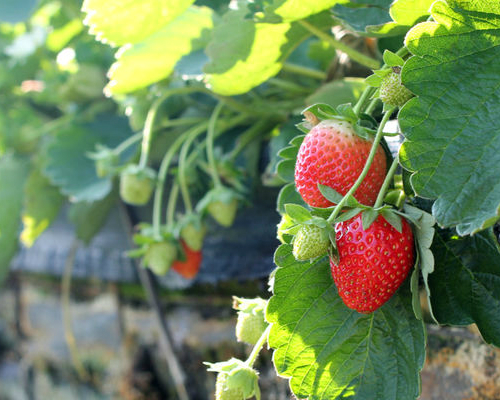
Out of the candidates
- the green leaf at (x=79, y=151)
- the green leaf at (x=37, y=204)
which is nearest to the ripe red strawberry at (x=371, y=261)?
the green leaf at (x=79, y=151)

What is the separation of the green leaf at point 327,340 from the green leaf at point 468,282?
0.10 ft

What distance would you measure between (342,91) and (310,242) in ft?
0.98

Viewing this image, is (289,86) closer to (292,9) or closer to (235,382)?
(292,9)

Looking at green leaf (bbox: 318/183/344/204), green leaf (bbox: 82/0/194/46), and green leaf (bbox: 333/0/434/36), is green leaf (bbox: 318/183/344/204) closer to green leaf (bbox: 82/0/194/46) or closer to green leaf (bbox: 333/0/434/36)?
green leaf (bbox: 333/0/434/36)

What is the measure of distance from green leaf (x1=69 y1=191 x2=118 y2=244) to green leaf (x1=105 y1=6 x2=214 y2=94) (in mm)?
433

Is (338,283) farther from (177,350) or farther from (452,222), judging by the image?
(177,350)

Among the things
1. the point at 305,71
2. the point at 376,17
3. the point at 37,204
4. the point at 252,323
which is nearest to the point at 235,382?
the point at 252,323

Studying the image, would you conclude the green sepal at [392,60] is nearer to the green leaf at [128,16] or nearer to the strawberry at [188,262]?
the green leaf at [128,16]

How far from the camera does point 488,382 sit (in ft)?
2.13

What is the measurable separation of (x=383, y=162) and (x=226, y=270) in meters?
0.55

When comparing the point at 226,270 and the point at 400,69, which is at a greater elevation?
the point at 400,69

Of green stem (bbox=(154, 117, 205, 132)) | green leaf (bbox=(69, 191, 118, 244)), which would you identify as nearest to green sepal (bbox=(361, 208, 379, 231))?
green stem (bbox=(154, 117, 205, 132))

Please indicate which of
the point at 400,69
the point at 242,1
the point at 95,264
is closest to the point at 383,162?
the point at 400,69

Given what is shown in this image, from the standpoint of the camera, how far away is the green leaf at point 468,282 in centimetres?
47
